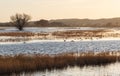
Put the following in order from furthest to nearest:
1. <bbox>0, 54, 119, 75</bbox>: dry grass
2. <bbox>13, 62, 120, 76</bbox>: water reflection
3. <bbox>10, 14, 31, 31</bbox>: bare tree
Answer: <bbox>10, 14, 31, 31</bbox>: bare tree, <bbox>0, 54, 119, 75</bbox>: dry grass, <bbox>13, 62, 120, 76</bbox>: water reflection

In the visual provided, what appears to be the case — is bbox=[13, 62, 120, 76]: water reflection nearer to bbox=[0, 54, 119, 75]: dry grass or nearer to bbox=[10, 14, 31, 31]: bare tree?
bbox=[0, 54, 119, 75]: dry grass

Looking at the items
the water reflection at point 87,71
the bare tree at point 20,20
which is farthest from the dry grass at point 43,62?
the bare tree at point 20,20

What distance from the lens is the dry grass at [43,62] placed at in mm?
19875

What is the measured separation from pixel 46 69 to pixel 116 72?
431 cm

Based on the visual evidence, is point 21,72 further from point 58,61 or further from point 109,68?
point 109,68

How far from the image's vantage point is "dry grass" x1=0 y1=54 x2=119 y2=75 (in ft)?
65.2

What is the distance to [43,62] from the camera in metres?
21.7

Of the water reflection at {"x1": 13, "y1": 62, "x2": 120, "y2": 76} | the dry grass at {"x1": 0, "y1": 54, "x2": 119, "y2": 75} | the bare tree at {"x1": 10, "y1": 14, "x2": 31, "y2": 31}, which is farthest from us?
the bare tree at {"x1": 10, "y1": 14, "x2": 31, "y2": 31}

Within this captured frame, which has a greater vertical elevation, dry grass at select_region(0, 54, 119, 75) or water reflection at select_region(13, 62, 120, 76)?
dry grass at select_region(0, 54, 119, 75)

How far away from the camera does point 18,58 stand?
22.6 metres

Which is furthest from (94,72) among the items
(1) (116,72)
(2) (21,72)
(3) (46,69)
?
(2) (21,72)

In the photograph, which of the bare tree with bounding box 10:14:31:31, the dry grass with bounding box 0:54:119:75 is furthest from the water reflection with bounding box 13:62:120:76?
the bare tree with bounding box 10:14:31:31

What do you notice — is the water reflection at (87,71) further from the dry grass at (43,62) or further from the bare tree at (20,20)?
the bare tree at (20,20)

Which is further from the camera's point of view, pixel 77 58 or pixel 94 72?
pixel 77 58
